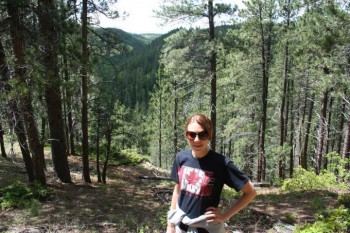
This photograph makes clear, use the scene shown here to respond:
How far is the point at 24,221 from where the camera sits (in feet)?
21.3

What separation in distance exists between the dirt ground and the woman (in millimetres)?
2810

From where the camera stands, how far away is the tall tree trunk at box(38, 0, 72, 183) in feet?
27.3

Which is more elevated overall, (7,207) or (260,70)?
(260,70)

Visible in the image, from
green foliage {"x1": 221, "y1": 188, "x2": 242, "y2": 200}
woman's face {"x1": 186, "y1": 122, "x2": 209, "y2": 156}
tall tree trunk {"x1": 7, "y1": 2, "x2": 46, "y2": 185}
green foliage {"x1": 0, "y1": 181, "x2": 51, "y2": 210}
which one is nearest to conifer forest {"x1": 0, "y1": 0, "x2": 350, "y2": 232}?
tall tree trunk {"x1": 7, "y1": 2, "x2": 46, "y2": 185}

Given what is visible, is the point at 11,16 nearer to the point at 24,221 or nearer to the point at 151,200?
the point at 24,221

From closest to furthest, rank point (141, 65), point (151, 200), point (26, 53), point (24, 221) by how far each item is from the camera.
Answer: point (24, 221) → point (26, 53) → point (151, 200) → point (141, 65)

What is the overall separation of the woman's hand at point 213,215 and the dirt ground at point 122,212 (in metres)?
2.97

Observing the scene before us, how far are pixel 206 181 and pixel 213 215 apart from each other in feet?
0.94

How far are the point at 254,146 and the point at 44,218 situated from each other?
854 inches

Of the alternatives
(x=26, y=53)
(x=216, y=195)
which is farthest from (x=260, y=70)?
(x=216, y=195)

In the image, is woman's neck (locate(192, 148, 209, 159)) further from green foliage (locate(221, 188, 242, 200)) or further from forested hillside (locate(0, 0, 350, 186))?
green foliage (locate(221, 188, 242, 200))

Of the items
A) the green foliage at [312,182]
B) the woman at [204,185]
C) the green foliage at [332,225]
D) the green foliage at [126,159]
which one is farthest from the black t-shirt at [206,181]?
the green foliage at [126,159]

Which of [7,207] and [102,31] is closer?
[7,207]

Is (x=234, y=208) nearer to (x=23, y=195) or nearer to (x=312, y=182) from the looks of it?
(x=23, y=195)
